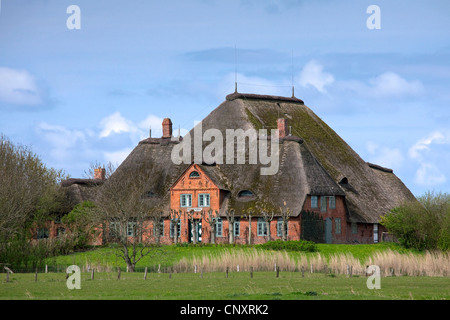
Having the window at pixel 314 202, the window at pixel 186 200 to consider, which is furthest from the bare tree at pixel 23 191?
the window at pixel 314 202

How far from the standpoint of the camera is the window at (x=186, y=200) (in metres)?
75.4

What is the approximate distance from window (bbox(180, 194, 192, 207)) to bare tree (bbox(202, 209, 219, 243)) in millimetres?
1609

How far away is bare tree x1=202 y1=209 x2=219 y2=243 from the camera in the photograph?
7269 cm

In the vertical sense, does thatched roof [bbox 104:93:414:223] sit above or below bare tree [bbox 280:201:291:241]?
above

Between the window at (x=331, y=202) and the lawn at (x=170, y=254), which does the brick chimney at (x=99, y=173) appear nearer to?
the lawn at (x=170, y=254)

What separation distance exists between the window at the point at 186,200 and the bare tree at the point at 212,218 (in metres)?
1.61

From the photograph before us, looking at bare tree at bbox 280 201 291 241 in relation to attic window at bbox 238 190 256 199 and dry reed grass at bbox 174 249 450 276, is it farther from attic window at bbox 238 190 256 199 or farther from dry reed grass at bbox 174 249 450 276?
dry reed grass at bbox 174 249 450 276

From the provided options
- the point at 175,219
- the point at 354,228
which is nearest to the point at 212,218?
the point at 175,219

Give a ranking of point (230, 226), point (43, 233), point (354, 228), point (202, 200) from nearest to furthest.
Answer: point (230, 226), point (202, 200), point (354, 228), point (43, 233)

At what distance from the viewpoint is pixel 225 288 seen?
37.6 m

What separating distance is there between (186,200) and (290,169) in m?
9.55

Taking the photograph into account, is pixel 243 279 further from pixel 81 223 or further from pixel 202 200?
pixel 81 223

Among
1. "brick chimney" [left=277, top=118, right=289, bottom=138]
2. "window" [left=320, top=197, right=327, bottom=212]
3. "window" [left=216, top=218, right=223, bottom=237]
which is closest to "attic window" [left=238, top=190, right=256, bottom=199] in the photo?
"window" [left=216, top=218, right=223, bottom=237]

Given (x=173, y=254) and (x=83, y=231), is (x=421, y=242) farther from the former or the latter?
(x=83, y=231)
